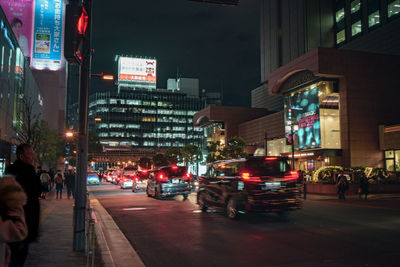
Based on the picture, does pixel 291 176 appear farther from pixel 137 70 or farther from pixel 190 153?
pixel 137 70

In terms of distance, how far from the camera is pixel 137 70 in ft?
465

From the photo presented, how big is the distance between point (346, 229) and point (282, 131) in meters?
52.6

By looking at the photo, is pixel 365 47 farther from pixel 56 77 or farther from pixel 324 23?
pixel 56 77

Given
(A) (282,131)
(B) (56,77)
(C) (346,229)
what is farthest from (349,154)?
(B) (56,77)

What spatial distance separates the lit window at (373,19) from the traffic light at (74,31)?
198 ft

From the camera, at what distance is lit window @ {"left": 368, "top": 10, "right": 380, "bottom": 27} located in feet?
187

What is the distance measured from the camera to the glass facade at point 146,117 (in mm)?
151500

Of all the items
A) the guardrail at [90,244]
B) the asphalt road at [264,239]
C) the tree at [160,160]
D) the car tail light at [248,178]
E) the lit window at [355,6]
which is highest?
the lit window at [355,6]

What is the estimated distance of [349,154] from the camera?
39.8 m

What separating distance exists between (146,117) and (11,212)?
155727mm

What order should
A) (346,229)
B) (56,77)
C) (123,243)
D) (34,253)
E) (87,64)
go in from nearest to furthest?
1. (34,253)
2. (87,64)
3. (123,243)
4. (346,229)
5. (56,77)

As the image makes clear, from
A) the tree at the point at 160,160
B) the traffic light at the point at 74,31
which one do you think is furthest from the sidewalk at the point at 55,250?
the tree at the point at 160,160

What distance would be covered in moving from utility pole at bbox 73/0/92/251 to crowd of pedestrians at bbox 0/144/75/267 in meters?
2.89

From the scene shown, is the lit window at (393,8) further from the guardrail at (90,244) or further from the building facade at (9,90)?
the guardrail at (90,244)
